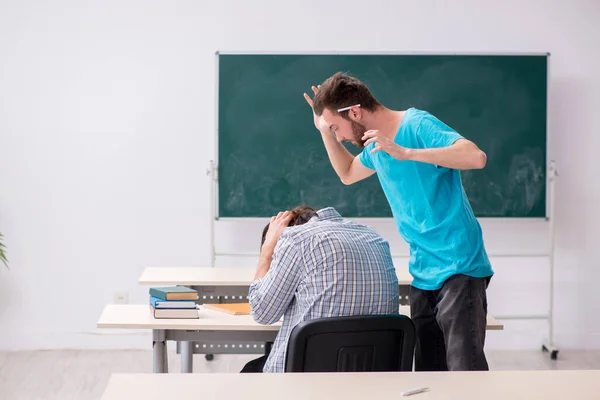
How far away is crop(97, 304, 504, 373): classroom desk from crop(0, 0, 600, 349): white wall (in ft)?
6.90

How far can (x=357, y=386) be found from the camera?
1781mm

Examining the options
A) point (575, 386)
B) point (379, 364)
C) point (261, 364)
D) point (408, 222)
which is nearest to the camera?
point (575, 386)

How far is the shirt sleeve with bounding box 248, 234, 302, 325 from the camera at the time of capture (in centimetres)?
238

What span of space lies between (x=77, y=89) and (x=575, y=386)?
407cm

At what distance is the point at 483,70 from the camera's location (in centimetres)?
500

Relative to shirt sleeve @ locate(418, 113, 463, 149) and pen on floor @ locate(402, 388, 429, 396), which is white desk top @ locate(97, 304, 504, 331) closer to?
shirt sleeve @ locate(418, 113, 463, 149)

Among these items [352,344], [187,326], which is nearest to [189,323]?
[187,326]

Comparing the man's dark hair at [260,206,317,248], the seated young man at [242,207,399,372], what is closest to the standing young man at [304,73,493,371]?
the seated young man at [242,207,399,372]

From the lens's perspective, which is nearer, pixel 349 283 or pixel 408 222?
pixel 349 283

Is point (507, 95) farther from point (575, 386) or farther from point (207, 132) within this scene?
point (575, 386)

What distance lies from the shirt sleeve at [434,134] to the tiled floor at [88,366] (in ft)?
8.27

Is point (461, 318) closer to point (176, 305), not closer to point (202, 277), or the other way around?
point (176, 305)

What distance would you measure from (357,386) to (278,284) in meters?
0.67

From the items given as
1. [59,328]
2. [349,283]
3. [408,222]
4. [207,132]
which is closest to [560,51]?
[207,132]
